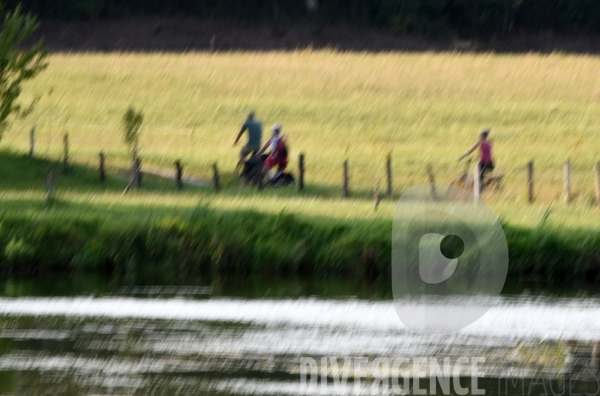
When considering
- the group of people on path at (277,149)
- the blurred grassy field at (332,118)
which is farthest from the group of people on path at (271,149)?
the blurred grassy field at (332,118)

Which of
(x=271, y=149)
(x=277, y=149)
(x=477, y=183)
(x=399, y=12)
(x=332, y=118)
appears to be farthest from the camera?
(x=399, y=12)

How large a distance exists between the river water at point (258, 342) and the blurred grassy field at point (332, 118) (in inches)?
167

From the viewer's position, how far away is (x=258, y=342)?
1480 centimetres

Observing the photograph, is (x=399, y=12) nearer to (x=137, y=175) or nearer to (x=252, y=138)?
(x=252, y=138)

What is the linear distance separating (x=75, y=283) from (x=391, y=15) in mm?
43501

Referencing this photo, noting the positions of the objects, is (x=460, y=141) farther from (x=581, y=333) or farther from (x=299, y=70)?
(x=581, y=333)

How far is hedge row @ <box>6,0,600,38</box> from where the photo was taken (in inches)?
2339

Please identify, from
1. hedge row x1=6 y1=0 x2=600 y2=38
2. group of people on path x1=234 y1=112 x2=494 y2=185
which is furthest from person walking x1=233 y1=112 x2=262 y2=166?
hedge row x1=6 y1=0 x2=600 y2=38

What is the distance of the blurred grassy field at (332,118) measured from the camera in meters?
26.8

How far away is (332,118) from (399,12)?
2006 centimetres

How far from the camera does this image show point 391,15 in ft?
198

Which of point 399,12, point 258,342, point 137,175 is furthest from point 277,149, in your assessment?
point 399,12

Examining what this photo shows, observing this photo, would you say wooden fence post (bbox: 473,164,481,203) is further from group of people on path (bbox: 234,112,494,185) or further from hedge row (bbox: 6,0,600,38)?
hedge row (bbox: 6,0,600,38)

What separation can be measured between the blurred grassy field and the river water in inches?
167
